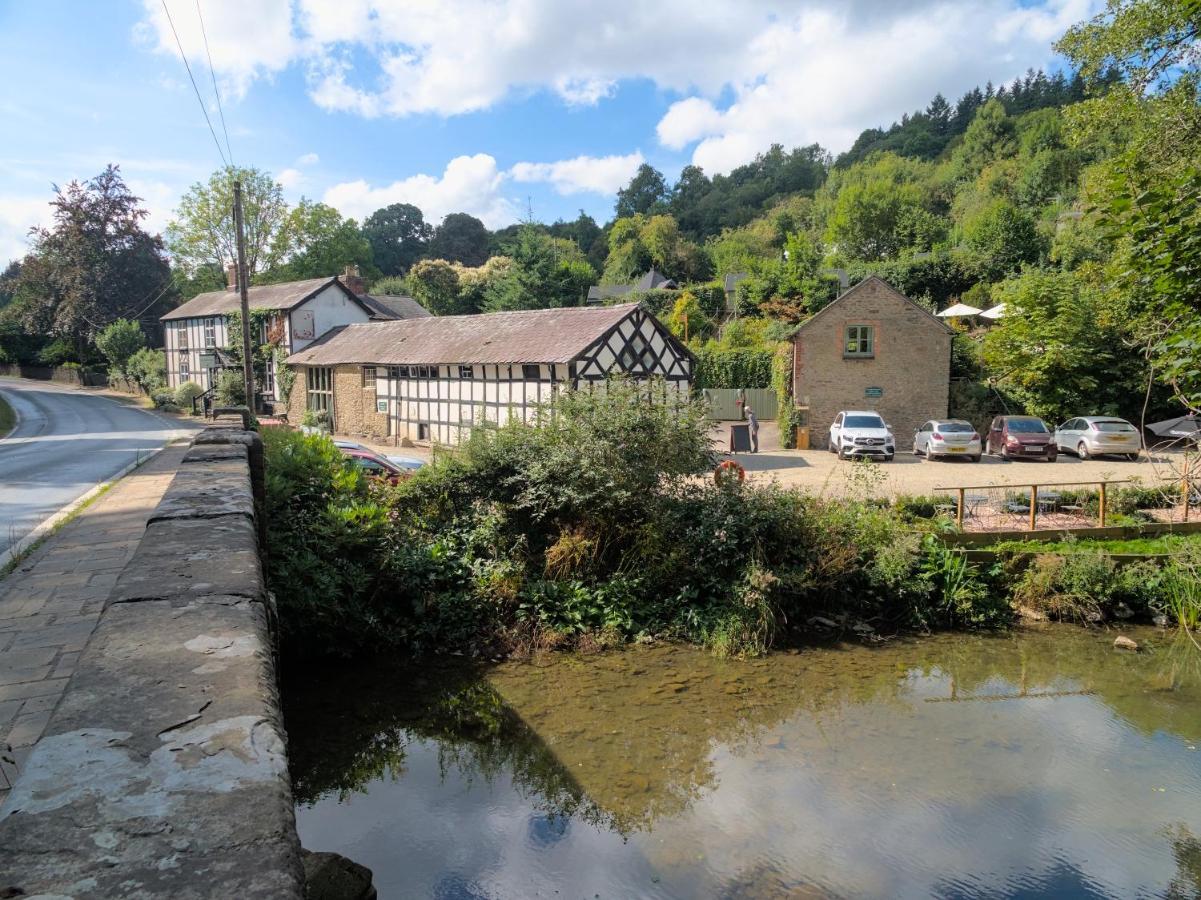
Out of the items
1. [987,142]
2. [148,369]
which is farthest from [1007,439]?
[987,142]

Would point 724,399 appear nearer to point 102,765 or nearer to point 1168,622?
point 1168,622

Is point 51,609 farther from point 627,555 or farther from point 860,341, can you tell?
point 860,341

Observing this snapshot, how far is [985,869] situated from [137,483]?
13581 millimetres

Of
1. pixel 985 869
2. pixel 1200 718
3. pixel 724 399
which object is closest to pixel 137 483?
pixel 985 869

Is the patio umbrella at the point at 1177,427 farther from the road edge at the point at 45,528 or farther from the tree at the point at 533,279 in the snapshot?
the tree at the point at 533,279

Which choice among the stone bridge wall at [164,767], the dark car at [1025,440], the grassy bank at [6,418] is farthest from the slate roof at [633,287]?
the stone bridge wall at [164,767]

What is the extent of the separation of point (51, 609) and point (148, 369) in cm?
4389

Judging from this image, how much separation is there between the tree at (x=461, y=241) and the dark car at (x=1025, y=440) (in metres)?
62.7

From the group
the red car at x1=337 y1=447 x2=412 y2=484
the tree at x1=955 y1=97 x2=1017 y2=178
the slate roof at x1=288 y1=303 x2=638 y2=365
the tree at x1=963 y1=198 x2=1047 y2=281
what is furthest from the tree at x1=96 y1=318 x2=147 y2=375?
the tree at x1=955 y1=97 x2=1017 y2=178

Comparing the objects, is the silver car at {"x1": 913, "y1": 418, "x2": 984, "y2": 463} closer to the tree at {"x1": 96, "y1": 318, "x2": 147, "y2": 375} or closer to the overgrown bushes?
the overgrown bushes

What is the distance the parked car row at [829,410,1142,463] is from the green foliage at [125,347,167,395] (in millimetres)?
37188

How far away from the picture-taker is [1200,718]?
952cm

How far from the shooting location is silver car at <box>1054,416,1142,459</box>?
23750 mm

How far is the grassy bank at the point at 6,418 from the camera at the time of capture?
93.4ft
